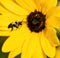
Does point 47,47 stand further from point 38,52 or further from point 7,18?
point 7,18

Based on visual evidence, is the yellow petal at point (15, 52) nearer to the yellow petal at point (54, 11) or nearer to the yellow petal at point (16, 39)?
the yellow petal at point (16, 39)

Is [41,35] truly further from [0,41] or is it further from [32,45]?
[0,41]

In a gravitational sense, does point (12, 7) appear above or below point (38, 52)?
above

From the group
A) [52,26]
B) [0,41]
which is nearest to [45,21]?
[52,26]

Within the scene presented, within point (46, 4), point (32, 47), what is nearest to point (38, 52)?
point (32, 47)

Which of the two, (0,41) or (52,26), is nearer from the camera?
(52,26)
